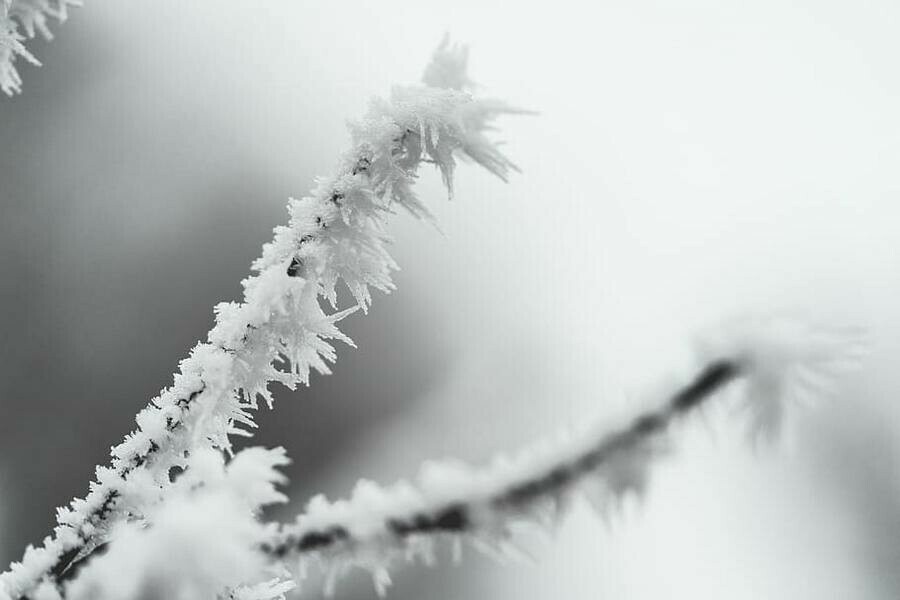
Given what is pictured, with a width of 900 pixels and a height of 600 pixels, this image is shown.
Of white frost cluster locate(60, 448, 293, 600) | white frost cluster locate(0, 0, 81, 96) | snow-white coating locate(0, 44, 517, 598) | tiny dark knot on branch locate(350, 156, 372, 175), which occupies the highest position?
white frost cluster locate(0, 0, 81, 96)

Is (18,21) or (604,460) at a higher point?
(18,21)

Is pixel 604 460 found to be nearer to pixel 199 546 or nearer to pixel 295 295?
pixel 199 546

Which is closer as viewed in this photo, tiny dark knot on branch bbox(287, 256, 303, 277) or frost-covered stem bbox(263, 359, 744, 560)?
frost-covered stem bbox(263, 359, 744, 560)

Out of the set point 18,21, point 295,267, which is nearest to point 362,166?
point 295,267

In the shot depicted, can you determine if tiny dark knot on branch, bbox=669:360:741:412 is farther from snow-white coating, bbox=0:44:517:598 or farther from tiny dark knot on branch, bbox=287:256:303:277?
tiny dark knot on branch, bbox=287:256:303:277

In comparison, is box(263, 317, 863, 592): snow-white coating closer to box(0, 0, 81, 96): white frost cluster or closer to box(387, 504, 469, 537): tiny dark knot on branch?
box(387, 504, 469, 537): tiny dark knot on branch

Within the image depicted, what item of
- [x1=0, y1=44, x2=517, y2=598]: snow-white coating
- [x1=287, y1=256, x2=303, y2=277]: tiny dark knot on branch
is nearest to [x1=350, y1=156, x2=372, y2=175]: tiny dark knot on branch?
[x1=0, y1=44, x2=517, y2=598]: snow-white coating

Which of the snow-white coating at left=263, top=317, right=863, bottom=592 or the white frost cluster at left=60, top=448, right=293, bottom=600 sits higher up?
the white frost cluster at left=60, top=448, right=293, bottom=600
